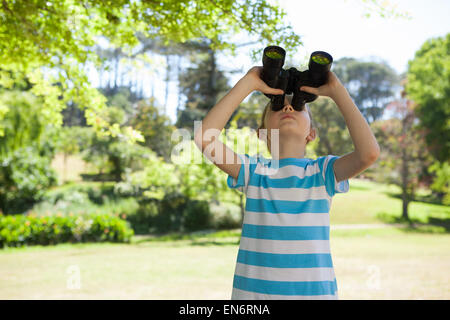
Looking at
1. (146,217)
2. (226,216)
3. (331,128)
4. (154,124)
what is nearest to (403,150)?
(331,128)

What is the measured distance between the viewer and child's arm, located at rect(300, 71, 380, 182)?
0.98 meters

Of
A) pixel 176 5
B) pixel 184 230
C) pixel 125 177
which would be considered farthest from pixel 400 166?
pixel 176 5

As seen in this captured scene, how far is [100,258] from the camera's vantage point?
22.5ft

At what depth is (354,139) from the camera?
100cm

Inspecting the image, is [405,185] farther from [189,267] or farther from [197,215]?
[189,267]

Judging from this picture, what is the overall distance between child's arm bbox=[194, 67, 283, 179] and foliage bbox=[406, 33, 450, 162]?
1214 centimetres

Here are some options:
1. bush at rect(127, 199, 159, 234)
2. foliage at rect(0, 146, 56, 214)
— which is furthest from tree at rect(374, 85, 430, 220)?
foliage at rect(0, 146, 56, 214)

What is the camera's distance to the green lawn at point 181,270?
4.52m

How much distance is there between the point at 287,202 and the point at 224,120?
0.26 meters

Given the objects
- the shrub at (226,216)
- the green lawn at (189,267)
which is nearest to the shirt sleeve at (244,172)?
the green lawn at (189,267)

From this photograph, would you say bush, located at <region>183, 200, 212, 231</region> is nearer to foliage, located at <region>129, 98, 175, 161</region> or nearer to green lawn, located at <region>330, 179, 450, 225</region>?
foliage, located at <region>129, 98, 175, 161</region>

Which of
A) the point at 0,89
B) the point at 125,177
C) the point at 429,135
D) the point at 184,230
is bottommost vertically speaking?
the point at 184,230
